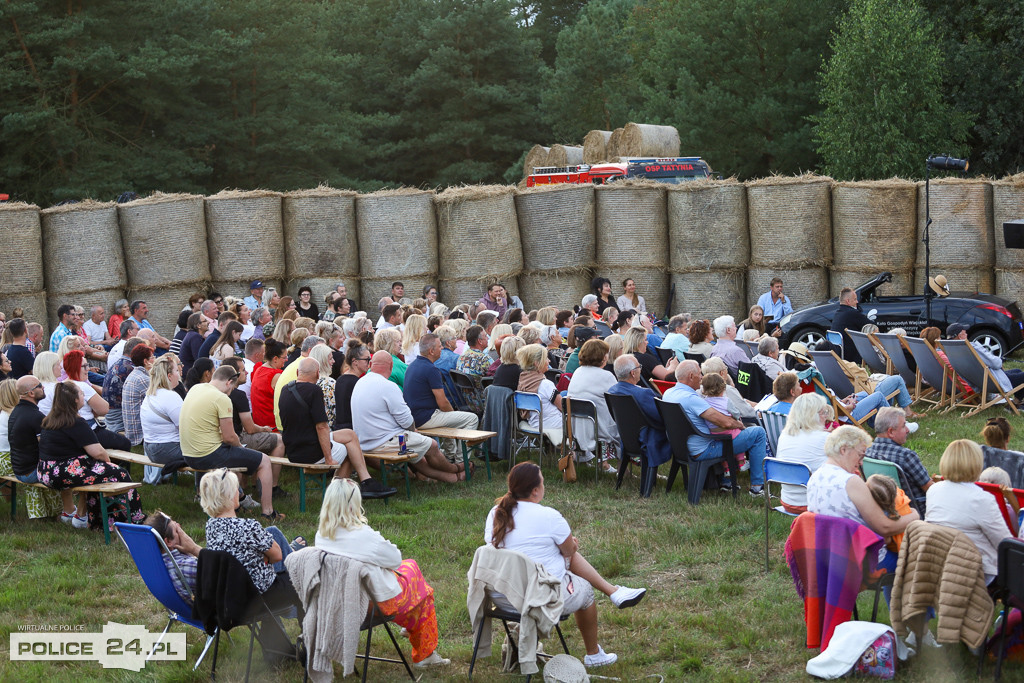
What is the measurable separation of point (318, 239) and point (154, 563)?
12.7 meters

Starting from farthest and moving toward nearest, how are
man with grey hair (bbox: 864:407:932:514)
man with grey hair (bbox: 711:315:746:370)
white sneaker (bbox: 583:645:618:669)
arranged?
man with grey hair (bbox: 711:315:746:370), man with grey hair (bbox: 864:407:932:514), white sneaker (bbox: 583:645:618:669)

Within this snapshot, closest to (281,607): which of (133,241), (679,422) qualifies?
(679,422)

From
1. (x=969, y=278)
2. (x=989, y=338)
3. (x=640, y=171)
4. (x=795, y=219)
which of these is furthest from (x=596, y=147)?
(x=989, y=338)

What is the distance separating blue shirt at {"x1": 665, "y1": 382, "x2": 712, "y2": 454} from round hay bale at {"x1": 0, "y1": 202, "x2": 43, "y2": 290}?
11391 millimetres

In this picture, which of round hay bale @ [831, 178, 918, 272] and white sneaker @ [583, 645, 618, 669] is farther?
round hay bale @ [831, 178, 918, 272]

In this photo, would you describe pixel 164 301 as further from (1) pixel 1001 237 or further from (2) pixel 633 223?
(1) pixel 1001 237

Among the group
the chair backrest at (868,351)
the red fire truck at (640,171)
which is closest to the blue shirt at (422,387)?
the chair backrest at (868,351)

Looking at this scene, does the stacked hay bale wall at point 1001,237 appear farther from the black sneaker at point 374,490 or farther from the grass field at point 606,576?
the black sneaker at point 374,490

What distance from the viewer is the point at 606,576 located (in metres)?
7.27

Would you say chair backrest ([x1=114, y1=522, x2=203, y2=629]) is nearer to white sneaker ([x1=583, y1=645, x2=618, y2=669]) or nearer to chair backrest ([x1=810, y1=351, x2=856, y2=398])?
white sneaker ([x1=583, y1=645, x2=618, y2=669])

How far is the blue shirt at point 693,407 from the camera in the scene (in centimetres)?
855

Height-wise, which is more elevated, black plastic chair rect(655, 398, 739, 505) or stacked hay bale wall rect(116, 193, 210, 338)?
stacked hay bale wall rect(116, 193, 210, 338)

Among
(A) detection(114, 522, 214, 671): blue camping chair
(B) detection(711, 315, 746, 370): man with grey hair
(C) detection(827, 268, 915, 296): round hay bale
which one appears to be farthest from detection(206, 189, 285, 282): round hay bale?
(A) detection(114, 522, 214, 671): blue camping chair

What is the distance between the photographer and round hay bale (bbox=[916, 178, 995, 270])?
16.3 m
